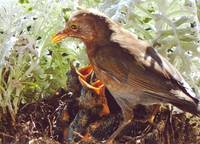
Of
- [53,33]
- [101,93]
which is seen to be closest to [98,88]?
[101,93]

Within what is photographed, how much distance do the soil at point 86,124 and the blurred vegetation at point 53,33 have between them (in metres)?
0.05

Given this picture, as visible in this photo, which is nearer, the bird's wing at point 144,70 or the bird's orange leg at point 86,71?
the bird's wing at point 144,70

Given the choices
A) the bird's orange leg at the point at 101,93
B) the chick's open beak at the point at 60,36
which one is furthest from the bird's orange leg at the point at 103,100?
the chick's open beak at the point at 60,36

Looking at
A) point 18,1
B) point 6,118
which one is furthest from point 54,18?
point 6,118

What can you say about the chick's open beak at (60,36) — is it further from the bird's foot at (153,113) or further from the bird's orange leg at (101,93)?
the bird's foot at (153,113)

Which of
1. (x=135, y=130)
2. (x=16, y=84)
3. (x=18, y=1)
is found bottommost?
(x=135, y=130)

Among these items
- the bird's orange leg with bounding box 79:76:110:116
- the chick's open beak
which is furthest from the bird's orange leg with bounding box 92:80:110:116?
the chick's open beak

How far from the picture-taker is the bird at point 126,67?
1.13 meters

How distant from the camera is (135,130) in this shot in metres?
1.19

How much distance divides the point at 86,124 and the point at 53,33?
6.9 inches

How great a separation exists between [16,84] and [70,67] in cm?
10

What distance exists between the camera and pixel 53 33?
125 centimetres

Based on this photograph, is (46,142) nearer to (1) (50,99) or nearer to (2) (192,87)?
(1) (50,99)

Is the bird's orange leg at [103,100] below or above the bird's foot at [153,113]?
above
